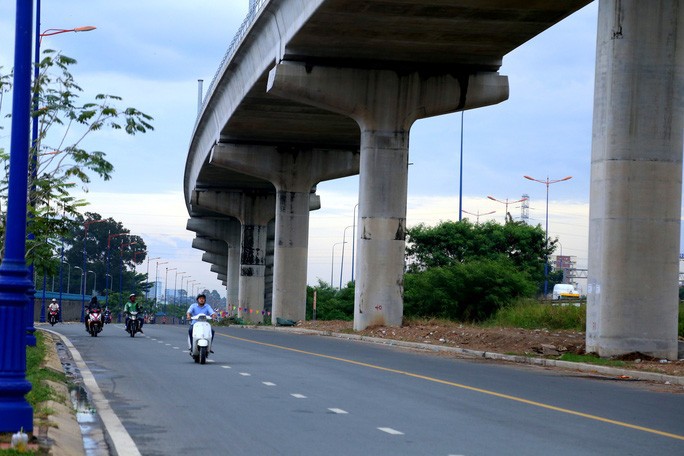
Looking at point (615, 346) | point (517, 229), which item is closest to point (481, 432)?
point (615, 346)

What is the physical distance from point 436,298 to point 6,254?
145 feet

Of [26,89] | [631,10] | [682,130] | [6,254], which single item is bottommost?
[6,254]

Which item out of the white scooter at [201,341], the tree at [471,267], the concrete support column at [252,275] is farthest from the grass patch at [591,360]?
the concrete support column at [252,275]

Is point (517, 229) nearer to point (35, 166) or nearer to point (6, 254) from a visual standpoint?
point (35, 166)

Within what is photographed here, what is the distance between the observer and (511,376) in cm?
2136

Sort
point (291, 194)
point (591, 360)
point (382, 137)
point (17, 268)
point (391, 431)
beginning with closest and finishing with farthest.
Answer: point (17, 268) < point (391, 431) < point (591, 360) < point (382, 137) < point (291, 194)

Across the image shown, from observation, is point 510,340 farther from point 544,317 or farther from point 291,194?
point 291,194

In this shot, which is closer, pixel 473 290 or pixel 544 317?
pixel 544 317

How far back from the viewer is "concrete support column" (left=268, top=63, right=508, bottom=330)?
41250 mm

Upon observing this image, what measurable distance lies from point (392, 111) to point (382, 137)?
112 cm

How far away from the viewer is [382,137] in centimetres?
4156

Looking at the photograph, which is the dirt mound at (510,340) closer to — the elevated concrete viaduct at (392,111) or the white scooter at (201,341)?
the elevated concrete viaduct at (392,111)

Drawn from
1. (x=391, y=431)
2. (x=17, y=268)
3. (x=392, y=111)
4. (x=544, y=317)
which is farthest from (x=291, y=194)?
(x=17, y=268)

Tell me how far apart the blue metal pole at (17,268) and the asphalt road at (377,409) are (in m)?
1.30
